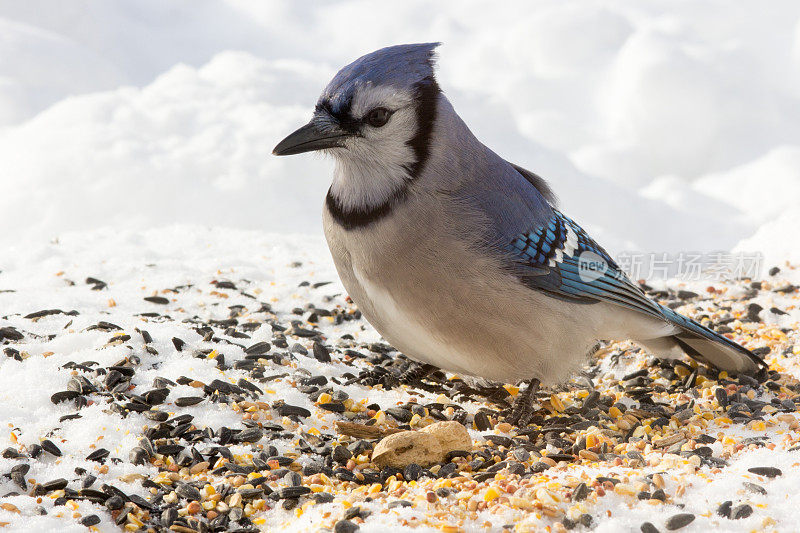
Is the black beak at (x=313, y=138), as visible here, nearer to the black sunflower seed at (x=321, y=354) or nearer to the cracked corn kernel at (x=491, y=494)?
the black sunflower seed at (x=321, y=354)

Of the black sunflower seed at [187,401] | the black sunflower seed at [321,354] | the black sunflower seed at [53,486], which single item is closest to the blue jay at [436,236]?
the black sunflower seed at [321,354]

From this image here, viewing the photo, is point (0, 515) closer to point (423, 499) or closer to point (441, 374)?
point (423, 499)

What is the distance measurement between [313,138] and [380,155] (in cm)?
24

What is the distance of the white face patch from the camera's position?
2783 millimetres

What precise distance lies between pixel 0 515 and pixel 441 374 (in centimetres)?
192

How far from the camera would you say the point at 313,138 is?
279 cm

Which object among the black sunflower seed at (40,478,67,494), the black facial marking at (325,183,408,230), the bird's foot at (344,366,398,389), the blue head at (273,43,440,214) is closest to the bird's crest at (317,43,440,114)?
the blue head at (273,43,440,214)

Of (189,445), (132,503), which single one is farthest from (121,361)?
(132,503)

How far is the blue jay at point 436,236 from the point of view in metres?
2.79

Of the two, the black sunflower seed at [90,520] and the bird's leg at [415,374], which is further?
the bird's leg at [415,374]

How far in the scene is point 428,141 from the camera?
289 centimetres

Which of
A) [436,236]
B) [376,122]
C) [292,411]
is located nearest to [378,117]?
[376,122]

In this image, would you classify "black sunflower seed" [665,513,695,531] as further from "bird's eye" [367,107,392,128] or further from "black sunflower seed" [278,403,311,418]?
"bird's eye" [367,107,392,128]

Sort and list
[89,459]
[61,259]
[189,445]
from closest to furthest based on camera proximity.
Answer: [89,459]
[189,445]
[61,259]
